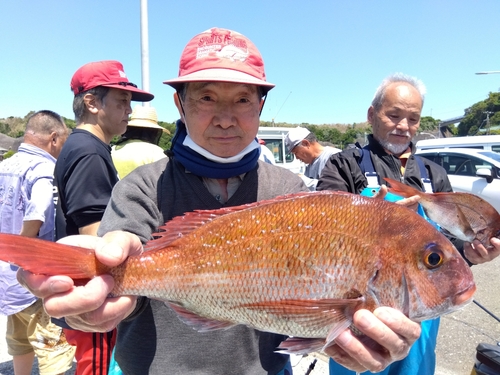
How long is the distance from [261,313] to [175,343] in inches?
20.4

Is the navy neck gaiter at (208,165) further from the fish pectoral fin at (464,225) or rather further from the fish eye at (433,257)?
the fish pectoral fin at (464,225)

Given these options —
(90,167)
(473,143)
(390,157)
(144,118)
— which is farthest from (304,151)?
(473,143)

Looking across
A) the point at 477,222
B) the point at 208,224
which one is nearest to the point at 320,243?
the point at 208,224

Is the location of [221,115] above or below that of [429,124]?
above

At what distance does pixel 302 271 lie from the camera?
1295mm

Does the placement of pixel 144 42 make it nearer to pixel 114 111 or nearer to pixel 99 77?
pixel 99 77

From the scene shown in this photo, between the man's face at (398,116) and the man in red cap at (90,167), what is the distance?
2.15 metres

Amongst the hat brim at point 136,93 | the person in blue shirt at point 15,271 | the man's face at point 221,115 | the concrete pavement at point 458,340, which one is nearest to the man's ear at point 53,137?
the person in blue shirt at point 15,271

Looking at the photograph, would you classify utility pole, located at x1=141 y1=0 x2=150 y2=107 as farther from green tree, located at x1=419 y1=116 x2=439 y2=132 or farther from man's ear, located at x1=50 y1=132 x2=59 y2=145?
green tree, located at x1=419 y1=116 x2=439 y2=132

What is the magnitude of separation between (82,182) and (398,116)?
2.41 m

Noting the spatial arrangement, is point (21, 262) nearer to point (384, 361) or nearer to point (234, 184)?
point (234, 184)

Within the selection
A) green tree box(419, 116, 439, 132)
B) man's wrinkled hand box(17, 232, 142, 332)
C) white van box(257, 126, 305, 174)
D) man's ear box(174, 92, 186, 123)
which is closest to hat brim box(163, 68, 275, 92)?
man's ear box(174, 92, 186, 123)

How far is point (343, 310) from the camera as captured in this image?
127 cm

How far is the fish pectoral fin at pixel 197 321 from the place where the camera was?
1346 millimetres
